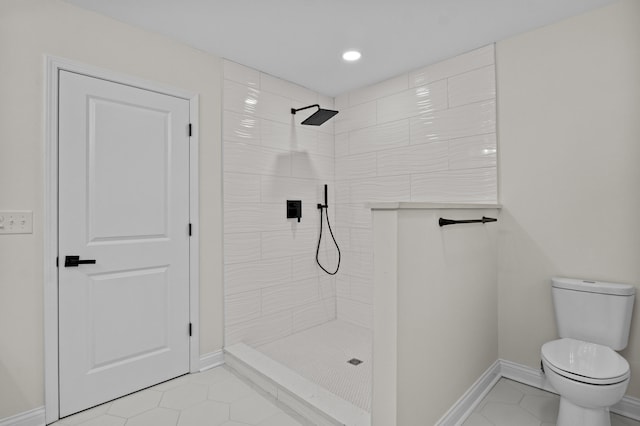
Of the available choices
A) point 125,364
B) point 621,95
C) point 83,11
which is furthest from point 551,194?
point 83,11

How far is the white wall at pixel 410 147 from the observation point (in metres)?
2.43

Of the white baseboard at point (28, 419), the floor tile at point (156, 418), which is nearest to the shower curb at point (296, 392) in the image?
the floor tile at point (156, 418)

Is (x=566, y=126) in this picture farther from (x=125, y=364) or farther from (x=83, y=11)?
(x=125, y=364)

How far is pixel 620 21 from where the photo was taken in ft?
6.28

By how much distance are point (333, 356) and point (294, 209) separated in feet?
4.17

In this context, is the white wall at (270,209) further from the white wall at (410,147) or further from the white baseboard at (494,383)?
the white baseboard at (494,383)

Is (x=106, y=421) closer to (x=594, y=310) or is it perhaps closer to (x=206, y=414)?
(x=206, y=414)

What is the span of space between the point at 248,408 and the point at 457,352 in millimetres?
1253

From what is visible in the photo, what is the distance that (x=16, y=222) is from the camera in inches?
68.2

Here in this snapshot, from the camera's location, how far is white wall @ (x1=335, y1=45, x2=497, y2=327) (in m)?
2.43

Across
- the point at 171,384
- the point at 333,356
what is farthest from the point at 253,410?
the point at 333,356

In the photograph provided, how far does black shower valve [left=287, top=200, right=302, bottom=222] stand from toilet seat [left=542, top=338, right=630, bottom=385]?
201 centimetres

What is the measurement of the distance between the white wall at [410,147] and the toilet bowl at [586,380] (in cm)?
108

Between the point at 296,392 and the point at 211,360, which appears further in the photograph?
the point at 211,360
